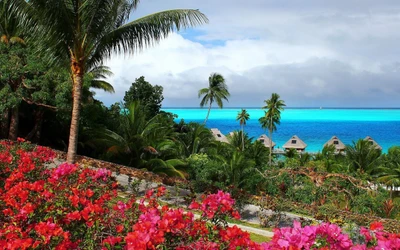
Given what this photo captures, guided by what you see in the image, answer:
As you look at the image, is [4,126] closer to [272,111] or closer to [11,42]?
[11,42]

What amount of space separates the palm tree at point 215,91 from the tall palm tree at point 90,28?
106 ft

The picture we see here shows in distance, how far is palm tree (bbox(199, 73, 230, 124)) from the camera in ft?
138

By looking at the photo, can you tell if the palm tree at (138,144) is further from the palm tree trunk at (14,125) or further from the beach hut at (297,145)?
the beach hut at (297,145)

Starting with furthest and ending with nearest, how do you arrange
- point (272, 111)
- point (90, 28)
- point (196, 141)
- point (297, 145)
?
point (297, 145) < point (272, 111) < point (196, 141) < point (90, 28)

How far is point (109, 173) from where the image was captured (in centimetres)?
512

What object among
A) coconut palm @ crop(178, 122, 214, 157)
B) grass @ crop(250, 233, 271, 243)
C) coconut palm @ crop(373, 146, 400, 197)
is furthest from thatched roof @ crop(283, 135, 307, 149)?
grass @ crop(250, 233, 271, 243)

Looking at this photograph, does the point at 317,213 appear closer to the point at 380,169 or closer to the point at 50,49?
the point at 50,49

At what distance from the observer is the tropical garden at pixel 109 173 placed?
2533mm

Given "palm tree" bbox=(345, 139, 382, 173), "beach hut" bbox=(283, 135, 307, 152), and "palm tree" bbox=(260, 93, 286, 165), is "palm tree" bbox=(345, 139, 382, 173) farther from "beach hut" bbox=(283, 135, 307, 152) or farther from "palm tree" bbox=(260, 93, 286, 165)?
"beach hut" bbox=(283, 135, 307, 152)

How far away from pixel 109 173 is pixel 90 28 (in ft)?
17.6


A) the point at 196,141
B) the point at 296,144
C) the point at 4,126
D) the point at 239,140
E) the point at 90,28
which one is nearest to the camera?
the point at 90,28

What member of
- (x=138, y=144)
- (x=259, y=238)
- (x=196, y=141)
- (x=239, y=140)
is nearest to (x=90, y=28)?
(x=259, y=238)

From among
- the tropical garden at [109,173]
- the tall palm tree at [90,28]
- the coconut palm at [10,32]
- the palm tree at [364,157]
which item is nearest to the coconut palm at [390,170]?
the tropical garden at [109,173]

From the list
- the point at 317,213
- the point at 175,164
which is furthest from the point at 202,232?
the point at 175,164
